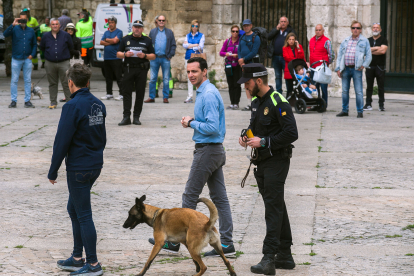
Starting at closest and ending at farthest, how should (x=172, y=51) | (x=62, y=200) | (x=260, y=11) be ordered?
(x=62, y=200) < (x=172, y=51) < (x=260, y=11)

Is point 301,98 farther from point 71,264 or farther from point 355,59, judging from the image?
point 71,264

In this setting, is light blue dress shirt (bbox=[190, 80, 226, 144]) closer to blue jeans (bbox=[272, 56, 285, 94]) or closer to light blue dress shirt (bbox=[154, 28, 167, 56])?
blue jeans (bbox=[272, 56, 285, 94])

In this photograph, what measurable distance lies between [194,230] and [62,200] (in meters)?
2.80

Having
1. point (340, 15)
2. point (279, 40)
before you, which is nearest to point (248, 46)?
point (279, 40)

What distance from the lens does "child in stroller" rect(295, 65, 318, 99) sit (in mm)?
13953

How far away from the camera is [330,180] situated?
807cm

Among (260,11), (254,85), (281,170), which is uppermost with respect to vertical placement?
(260,11)

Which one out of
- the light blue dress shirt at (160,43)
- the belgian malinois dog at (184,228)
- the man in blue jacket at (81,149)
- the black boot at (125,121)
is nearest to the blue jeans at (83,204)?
the man in blue jacket at (81,149)

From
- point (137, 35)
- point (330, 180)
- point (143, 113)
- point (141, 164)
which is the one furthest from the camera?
point (143, 113)

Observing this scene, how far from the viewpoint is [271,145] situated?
15.8ft

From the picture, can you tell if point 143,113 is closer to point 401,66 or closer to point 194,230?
point 401,66

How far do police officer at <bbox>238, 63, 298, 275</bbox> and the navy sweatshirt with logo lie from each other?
45.3 inches

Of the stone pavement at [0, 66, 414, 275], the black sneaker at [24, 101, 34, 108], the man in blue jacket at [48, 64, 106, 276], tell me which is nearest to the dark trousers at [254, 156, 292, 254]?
the stone pavement at [0, 66, 414, 275]

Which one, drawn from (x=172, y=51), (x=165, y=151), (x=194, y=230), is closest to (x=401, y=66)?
(x=172, y=51)
